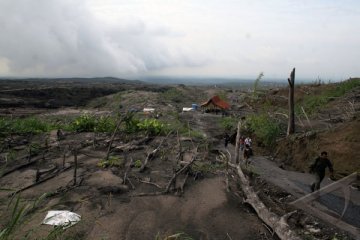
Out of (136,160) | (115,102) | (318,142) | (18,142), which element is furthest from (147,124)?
(115,102)

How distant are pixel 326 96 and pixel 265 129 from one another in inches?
437

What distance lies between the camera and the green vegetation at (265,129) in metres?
22.4

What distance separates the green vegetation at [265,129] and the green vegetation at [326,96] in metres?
4.80

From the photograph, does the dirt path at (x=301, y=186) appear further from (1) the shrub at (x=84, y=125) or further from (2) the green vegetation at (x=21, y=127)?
(2) the green vegetation at (x=21, y=127)

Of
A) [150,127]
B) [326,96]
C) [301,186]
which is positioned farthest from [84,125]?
[326,96]

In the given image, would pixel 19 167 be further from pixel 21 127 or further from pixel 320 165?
pixel 320 165

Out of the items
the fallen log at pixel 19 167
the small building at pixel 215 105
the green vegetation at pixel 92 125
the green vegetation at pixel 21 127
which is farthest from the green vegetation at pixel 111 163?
the small building at pixel 215 105

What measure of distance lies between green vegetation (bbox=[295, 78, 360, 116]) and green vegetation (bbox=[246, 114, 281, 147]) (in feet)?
15.7

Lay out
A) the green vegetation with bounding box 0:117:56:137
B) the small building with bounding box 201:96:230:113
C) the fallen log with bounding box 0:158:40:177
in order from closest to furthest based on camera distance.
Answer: the fallen log with bounding box 0:158:40:177 → the green vegetation with bounding box 0:117:56:137 → the small building with bounding box 201:96:230:113

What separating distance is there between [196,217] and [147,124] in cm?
1168

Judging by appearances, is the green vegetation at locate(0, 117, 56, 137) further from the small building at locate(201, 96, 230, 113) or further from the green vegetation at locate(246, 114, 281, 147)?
the small building at locate(201, 96, 230, 113)

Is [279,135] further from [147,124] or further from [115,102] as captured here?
[115,102]

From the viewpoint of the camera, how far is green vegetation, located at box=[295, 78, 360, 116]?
2905cm

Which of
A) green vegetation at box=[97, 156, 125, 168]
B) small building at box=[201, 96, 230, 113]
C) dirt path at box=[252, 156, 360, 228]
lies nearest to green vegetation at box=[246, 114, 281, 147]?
dirt path at box=[252, 156, 360, 228]
